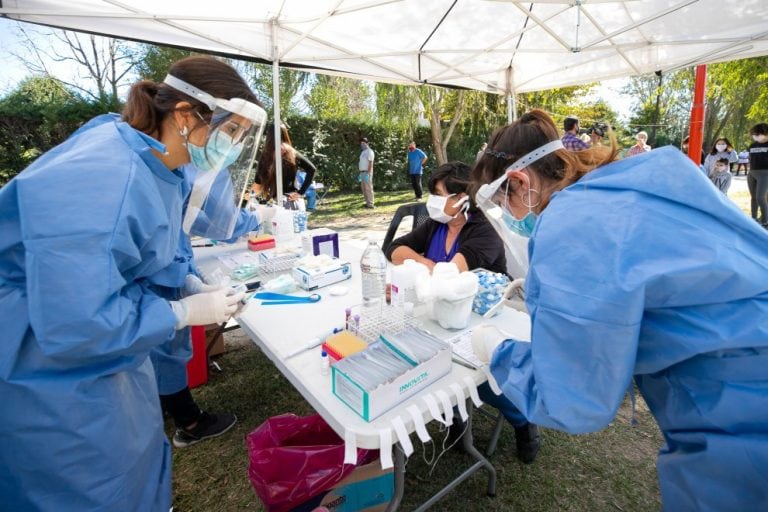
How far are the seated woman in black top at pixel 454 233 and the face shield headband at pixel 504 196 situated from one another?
2.25 feet

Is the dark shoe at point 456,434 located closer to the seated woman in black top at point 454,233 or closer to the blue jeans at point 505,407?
the blue jeans at point 505,407

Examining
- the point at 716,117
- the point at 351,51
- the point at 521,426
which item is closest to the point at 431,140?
the point at 351,51

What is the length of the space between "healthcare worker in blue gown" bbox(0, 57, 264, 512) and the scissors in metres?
0.51

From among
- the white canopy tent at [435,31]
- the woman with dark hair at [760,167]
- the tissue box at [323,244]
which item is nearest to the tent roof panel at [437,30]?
the white canopy tent at [435,31]

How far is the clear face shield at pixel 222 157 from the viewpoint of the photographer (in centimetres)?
128

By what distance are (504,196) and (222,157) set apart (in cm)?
103

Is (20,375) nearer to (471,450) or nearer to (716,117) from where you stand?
(471,450)

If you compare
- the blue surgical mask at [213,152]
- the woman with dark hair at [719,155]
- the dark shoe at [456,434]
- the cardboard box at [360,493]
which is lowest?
the dark shoe at [456,434]

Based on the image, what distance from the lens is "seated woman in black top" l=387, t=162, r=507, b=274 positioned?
2246 mm

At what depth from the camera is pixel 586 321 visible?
77cm

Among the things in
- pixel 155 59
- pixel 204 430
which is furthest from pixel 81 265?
pixel 155 59

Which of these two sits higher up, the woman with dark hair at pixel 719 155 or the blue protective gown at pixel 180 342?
the woman with dark hair at pixel 719 155

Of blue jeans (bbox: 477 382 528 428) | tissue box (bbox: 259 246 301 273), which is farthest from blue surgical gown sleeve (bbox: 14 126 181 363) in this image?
blue jeans (bbox: 477 382 528 428)

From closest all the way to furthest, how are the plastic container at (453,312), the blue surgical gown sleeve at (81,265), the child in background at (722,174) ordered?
the blue surgical gown sleeve at (81,265) < the plastic container at (453,312) < the child in background at (722,174)
